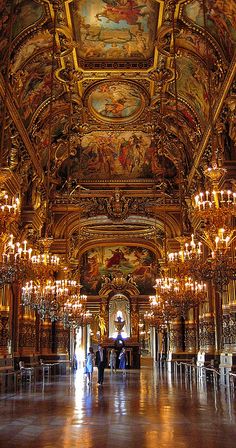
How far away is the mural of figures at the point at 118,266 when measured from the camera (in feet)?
118

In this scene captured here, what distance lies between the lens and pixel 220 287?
1079cm

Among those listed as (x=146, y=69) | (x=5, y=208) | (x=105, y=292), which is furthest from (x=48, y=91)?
(x=105, y=292)

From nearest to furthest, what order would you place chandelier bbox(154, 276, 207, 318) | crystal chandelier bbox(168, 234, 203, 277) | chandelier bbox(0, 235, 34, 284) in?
chandelier bbox(0, 235, 34, 284), crystal chandelier bbox(168, 234, 203, 277), chandelier bbox(154, 276, 207, 318)

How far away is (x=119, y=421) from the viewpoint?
26.8ft

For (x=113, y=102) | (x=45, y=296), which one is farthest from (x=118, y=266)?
(x=45, y=296)

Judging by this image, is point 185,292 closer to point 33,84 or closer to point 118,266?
point 33,84

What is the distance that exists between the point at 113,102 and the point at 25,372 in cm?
1073

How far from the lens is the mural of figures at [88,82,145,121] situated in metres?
19.3

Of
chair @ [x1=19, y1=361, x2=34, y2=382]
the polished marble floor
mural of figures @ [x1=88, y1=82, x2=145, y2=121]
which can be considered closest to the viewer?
the polished marble floor

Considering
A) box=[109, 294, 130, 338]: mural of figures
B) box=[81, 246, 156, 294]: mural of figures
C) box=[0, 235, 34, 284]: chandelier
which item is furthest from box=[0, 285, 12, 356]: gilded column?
box=[109, 294, 130, 338]: mural of figures

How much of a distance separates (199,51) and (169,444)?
12.7 m

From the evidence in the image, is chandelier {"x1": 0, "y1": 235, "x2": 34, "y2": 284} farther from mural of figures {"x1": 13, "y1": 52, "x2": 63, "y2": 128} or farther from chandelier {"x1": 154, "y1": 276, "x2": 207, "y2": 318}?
mural of figures {"x1": 13, "y1": 52, "x2": 63, "y2": 128}

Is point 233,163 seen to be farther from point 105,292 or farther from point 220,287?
point 105,292

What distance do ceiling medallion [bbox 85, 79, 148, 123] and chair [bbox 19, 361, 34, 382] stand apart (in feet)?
33.2
